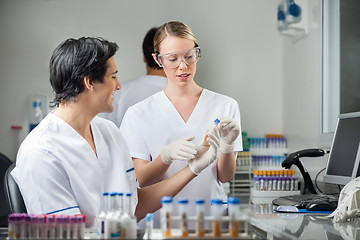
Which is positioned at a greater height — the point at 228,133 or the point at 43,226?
the point at 228,133

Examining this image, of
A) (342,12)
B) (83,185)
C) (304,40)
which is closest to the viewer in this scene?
(83,185)

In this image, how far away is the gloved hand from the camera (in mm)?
1853

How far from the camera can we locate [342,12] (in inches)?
127

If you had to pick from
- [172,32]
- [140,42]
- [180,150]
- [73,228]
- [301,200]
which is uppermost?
[140,42]

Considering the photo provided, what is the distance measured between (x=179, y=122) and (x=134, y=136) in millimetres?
200

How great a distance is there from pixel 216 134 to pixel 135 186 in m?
0.37

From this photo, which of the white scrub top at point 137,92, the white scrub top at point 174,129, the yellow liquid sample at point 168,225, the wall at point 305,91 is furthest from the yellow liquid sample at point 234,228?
the wall at point 305,91

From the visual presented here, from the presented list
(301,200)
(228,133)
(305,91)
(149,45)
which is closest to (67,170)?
(228,133)

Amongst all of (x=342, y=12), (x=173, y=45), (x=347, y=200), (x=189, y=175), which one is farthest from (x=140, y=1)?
(x=347, y=200)

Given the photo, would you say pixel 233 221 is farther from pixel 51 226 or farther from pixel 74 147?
pixel 74 147

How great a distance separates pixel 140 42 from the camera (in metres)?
4.42

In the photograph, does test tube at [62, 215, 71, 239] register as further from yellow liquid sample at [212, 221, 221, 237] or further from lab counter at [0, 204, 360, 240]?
yellow liquid sample at [212, 221, 221, 237]

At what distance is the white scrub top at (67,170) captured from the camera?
142 centimetres

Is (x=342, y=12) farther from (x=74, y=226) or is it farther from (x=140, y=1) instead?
(x=74, y=226)
